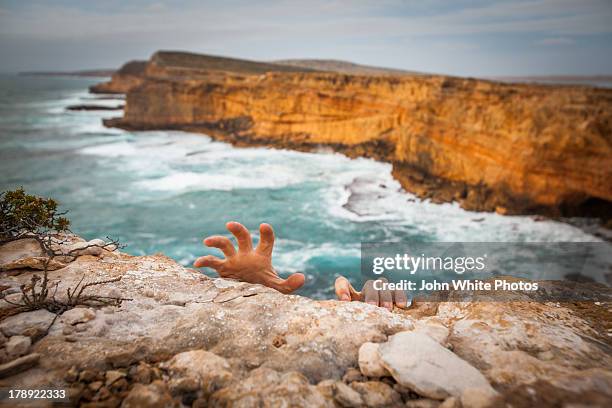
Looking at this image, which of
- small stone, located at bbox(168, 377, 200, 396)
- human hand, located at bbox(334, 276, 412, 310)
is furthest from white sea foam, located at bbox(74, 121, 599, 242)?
small stone, located at bbox(168, 377, 200, 396)

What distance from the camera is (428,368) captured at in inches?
79.3

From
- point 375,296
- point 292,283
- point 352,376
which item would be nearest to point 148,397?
point 352,376

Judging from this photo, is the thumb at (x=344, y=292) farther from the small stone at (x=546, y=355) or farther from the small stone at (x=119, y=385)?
the small stone at (x=119, y=385)

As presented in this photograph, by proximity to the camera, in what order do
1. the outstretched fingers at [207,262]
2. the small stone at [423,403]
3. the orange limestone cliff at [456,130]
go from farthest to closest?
the orange limestone cliff at [456,130], the outstretched fingers at [207,262], the small stone at [423,403]

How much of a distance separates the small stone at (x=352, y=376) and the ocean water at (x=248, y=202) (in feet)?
21.6

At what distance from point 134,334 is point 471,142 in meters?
14.3

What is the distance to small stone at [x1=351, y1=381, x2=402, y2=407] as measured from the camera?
6.26 feet

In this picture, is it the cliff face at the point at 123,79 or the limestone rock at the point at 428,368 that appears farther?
the cliff face at the point at 123,79

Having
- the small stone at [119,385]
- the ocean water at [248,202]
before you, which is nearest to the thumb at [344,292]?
the small stone at [119,385]

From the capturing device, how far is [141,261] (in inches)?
143

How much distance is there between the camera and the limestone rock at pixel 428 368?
1.89 m

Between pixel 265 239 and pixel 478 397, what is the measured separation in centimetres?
226

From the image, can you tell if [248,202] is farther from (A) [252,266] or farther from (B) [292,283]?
(B) [292,283]

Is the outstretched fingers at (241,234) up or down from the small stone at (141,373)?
up
